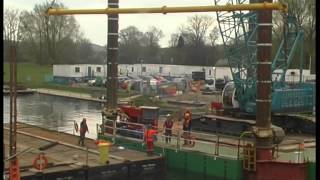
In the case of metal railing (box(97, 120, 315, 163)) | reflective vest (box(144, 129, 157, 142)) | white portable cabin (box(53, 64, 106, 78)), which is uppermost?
white portable cabin (box(53, 64, 106, 78))

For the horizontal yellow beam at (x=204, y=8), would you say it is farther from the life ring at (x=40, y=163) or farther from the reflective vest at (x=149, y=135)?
the life ring at (x=40, y=163)

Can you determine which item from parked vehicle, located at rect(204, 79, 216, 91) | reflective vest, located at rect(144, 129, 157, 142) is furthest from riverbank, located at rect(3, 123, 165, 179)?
parked vehicle, located at rect(204, 79, 216, 91)

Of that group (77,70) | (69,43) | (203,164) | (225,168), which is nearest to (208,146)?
(203,164)

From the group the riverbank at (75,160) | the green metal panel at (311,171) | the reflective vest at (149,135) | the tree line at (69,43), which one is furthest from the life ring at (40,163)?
the tree line at (69,43)

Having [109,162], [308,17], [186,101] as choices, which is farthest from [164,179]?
[308,17]

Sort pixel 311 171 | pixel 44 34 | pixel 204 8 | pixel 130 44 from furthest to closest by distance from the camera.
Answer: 1. pixel 130 44
2. pixel 44 34
3. pixel 311 171
4. pixel 204 8

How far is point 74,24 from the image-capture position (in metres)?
120

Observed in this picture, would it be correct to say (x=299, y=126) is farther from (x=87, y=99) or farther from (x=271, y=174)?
(x=87, y=99)

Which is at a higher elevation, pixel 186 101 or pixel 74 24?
pixel 74 24

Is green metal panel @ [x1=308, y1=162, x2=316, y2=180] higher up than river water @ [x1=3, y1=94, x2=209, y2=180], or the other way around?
green metal panel @ [x1=308, y1=162, x2=316, y2=180]

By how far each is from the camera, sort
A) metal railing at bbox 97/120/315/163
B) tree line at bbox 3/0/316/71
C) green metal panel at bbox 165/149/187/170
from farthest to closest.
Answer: tree line at bbox 3/0/316/71 → green metal panel at bbox 165/149/187/170 → metal railing at bbox 97/120/315/163

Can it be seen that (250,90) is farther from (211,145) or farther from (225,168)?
(225,168)

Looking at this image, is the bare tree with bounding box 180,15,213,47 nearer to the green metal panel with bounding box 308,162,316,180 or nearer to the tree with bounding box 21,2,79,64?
the tree with bounding box 21,2,79,64

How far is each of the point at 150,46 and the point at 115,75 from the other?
4053 inches
